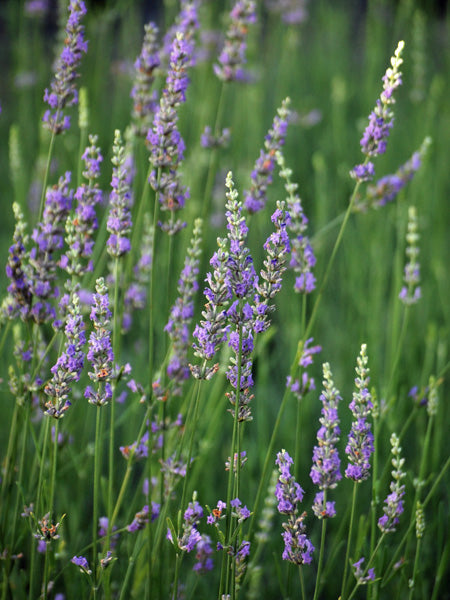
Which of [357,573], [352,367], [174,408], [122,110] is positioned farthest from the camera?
[122,110]

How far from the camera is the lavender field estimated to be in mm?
1126

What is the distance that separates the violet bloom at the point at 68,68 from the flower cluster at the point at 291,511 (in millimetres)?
854

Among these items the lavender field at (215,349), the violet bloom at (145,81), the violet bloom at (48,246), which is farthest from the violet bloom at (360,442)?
the violet bloom at (145,81)

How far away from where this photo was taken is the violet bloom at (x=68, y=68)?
134cm

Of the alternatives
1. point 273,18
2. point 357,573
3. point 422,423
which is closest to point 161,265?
point 422,423

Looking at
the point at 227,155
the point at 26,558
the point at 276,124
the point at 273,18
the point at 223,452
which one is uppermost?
the point at 273,18

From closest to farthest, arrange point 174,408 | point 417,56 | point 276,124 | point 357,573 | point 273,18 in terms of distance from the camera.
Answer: point 357,573
point 276,124
point 174,408
point 417,56
point 273,18

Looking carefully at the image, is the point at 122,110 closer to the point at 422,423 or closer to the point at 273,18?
the point at 273,18

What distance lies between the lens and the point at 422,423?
7.23 ft

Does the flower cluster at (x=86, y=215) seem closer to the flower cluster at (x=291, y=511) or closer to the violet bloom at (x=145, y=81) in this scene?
the violet bloom at (x=145, y=81)

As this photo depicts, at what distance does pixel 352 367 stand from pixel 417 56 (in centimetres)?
155

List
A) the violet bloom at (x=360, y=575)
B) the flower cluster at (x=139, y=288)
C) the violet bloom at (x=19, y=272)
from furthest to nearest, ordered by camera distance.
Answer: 1. the flower cluster at (x=139, y=288)
2. the violet bloom at (x=19, y=272)
3. the violet bloom at (x=360, y=575)

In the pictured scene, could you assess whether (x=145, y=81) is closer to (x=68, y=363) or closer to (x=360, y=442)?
(x=68, y=363)

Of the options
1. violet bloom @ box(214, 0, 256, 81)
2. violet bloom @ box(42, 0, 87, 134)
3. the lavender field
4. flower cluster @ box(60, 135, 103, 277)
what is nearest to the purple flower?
the lavender field
